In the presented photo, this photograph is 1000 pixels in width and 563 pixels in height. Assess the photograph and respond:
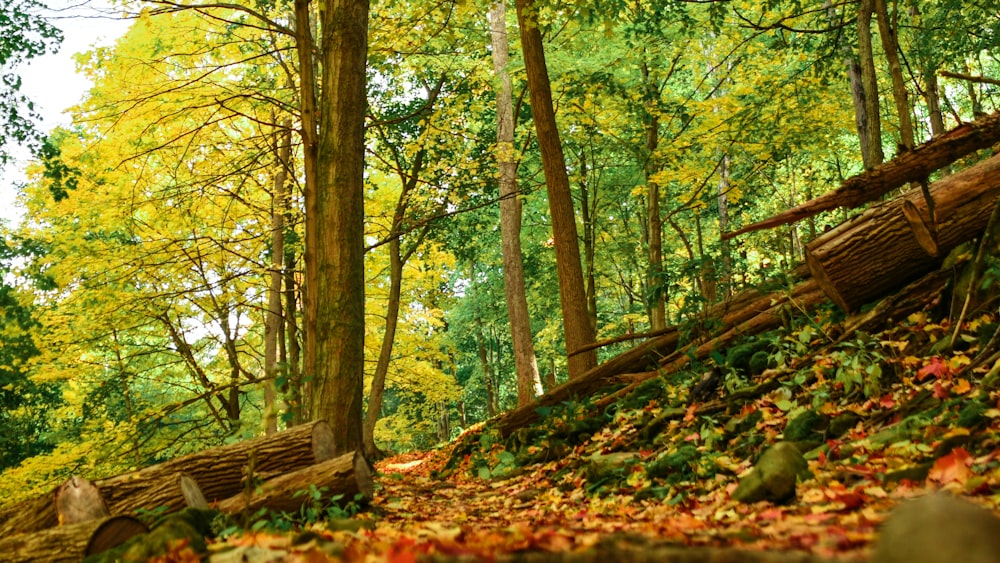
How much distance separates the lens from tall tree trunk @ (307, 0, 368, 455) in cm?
623

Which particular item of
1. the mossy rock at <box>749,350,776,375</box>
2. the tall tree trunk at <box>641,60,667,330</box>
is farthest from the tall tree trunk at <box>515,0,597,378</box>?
the tall tree trunk at <box>641,60,667,330</box>

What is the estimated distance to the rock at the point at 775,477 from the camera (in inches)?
147

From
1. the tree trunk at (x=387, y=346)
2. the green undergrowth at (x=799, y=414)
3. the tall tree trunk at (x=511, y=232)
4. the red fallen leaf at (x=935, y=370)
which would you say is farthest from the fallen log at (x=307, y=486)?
the tree trunk at (x=387, y=346)

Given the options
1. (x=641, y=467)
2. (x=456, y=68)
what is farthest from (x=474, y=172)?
(x=641, y=467)

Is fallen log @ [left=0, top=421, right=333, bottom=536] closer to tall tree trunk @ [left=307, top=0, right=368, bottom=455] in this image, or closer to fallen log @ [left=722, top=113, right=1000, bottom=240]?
tall tree trunk @ [left=307, top=0, right=368, bottom=455]

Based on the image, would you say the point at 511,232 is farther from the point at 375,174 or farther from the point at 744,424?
the point at 744,424

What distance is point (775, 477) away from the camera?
3766 mm

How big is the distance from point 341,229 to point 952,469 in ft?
16.4

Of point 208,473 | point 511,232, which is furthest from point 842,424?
point 511,232

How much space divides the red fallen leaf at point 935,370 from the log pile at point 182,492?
159 inches

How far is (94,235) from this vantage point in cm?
1533

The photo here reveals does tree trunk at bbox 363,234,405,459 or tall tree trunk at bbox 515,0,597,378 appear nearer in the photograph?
tall tree trunk at bbox 515,0,597,378

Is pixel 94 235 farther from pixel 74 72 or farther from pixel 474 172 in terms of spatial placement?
pixel 474 172

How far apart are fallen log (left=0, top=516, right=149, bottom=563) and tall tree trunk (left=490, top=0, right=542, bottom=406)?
952 centimetres
